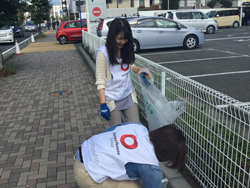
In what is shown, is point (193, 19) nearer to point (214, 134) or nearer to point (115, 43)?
point (115, 43)

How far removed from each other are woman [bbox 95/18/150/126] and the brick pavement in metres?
0.96

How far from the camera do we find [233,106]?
83.7 inches

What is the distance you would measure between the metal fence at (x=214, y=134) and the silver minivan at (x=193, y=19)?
57.6 ft

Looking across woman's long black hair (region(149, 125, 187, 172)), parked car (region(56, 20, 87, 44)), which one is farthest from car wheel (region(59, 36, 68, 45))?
woman's long black hair (region(149, 125, 187, 172))

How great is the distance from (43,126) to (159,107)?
2554mm

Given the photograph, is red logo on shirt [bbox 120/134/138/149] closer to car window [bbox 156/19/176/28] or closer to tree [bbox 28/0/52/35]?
car window [bbox 156/19/176/28]

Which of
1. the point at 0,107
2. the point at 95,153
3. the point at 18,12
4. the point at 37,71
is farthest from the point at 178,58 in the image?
the point at 95,153

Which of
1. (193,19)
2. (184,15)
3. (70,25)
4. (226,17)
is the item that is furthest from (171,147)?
(226,17)

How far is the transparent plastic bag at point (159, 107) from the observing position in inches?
99.0

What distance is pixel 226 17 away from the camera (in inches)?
1016

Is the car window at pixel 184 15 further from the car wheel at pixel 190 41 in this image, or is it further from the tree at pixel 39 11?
the tree at pixel 39 11

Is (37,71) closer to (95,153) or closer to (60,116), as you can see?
(60,116)

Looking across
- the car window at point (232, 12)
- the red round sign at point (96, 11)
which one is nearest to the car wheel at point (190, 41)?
the red round sign at point (96, 11)

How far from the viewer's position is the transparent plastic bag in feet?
8.25
